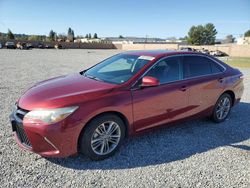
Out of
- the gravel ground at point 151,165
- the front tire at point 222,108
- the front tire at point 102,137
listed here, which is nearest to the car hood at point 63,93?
the front tire at point 102,137

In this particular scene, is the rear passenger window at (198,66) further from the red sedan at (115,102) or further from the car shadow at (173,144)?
the car shadow at (173,144)

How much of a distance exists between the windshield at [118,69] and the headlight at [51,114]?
100 centimetres

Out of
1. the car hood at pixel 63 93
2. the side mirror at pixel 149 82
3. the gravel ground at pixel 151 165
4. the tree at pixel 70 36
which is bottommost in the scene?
the gravel ground at pixel 151 165

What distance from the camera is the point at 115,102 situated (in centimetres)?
339

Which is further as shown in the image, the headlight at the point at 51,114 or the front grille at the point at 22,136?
the front grille at the point at 22,136

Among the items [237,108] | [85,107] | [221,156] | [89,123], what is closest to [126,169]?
[89,123]

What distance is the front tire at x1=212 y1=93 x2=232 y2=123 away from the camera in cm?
507

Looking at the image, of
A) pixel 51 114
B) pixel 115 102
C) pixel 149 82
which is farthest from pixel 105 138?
pixel 149 82

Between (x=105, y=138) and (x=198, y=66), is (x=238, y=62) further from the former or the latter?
(x=105, y=138)

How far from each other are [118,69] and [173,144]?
1682mm

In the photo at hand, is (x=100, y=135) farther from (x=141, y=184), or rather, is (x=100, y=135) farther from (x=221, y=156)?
(x=221, y=156)

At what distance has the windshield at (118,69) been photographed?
392 cm

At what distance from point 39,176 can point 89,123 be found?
91 centimetres

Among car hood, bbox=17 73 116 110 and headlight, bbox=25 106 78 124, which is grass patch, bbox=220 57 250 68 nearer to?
car hood, bbox=17 73 116 110
